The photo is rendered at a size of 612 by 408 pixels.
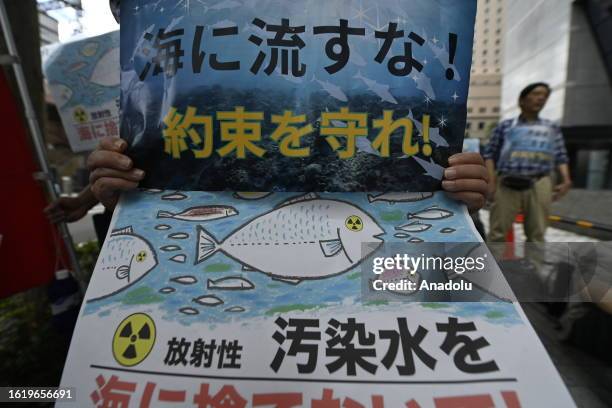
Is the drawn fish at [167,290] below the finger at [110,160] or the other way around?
below

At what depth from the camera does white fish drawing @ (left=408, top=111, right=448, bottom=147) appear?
0.87m

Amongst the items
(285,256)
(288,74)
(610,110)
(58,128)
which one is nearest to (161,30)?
(288,74)

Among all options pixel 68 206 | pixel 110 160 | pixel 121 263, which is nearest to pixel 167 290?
pixel 121 263

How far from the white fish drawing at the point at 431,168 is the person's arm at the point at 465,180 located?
0.05 feet

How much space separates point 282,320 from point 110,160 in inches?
24.5

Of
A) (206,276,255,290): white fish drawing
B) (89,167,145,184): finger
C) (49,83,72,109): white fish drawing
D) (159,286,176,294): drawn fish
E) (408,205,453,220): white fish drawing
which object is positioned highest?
(49,83,72,109): white fish drawing

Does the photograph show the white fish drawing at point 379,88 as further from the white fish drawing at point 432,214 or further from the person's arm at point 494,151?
the person's arm at point 494,151

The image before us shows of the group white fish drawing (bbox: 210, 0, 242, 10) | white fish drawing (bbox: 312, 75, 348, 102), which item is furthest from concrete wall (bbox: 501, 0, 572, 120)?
white fish drawing (bbox: 210, 0, 242, 10)

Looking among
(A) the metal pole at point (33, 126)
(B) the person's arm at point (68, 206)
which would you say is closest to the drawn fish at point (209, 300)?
(B) the person's arm at point (68, 206)

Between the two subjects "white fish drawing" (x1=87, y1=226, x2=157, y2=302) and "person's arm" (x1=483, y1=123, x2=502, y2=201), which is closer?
"white fish drawing" (x1=87, y1=226, x2=157, y2=302)

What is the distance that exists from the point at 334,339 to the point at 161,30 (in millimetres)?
849

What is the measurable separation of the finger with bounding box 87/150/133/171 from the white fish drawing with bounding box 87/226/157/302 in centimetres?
17

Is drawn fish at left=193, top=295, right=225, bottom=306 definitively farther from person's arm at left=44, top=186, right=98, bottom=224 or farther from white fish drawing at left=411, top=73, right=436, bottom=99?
person's arm at left=44, top=186, right=98, bottom=224

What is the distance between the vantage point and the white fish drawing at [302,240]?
827mm
